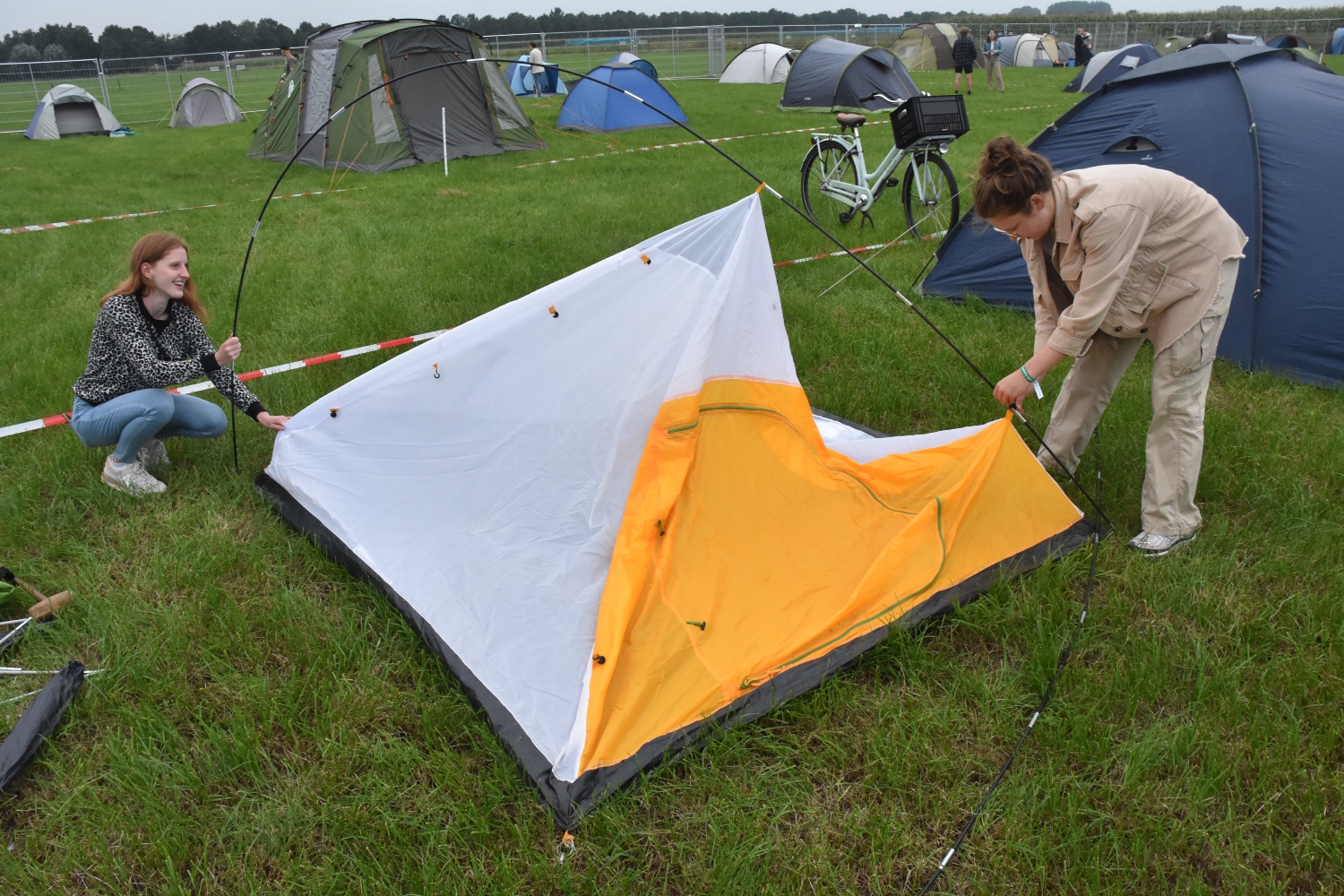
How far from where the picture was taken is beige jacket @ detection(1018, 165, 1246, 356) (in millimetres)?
2617

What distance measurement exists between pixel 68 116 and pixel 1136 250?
66.5 feet

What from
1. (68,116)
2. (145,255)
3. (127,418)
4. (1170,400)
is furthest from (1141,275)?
(68,116)

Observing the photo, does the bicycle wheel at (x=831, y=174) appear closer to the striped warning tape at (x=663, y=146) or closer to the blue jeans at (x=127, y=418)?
the striped warning tape at (x=663, y=146)

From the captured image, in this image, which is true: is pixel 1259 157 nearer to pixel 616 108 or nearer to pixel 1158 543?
pixel 1158 543

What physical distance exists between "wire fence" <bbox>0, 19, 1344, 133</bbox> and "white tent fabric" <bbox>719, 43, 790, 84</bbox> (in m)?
3.08

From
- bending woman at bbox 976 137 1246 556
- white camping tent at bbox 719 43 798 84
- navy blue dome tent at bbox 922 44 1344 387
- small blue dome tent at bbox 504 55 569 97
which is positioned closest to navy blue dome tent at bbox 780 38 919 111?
white camping tent at bbox 719 43 798 84

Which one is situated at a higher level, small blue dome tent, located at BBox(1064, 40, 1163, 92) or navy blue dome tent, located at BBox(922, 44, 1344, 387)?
small blue dome tent, located at BBox(1064, 40, 1163, 92)

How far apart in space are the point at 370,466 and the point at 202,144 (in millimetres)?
13757

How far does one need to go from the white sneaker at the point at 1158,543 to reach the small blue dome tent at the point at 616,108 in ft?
40.9

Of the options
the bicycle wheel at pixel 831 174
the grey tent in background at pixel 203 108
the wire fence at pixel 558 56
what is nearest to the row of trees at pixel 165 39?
the wire fence at pixel 558 56

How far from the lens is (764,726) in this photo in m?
2.35

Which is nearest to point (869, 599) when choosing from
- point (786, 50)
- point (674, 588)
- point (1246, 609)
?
point (674, 588)

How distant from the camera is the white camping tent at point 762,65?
2230cm

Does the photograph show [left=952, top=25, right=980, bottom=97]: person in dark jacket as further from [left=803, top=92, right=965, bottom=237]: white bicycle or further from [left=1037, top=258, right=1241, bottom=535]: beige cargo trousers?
[left=1037, top=258, right=1241, bottom=535]: beige cargo trousers
